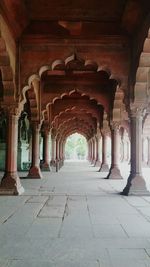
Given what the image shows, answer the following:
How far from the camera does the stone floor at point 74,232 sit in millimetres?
3917

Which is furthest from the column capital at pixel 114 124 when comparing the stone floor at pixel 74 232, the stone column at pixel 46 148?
the stone floor at pixel 74 232

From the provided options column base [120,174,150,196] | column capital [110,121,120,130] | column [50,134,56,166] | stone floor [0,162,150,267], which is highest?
column capital [110,121,120,130]

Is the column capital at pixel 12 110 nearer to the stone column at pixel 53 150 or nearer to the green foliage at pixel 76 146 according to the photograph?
the stone column at pixel 53 150

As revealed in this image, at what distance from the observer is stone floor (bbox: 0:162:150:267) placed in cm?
392

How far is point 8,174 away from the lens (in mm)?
9969

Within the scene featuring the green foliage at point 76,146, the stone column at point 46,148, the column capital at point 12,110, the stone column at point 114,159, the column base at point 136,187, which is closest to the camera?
the column base at point 136,187

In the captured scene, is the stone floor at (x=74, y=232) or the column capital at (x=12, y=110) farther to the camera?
the column capital at (x=12, y=110)

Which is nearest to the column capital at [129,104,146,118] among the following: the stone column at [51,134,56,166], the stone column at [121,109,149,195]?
the stone column at [121,109,149,195]

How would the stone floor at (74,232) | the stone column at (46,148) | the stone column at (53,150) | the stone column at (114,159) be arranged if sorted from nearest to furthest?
the stone floor at (74,232) < the stone column at (114,159) < the stone column at (46,148) < the stone column at (53,150)

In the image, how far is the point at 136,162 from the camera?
10.1m

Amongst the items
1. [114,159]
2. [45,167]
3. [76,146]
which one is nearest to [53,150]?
[45,167]

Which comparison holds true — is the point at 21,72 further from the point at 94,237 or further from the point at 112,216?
the point at 94,237

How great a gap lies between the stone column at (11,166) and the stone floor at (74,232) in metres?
0.98

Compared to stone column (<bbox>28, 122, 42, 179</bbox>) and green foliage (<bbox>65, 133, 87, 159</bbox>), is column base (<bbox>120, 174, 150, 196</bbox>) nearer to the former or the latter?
stone column (<bbox>28, 122, 42, 179</bbox>)
